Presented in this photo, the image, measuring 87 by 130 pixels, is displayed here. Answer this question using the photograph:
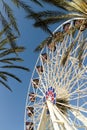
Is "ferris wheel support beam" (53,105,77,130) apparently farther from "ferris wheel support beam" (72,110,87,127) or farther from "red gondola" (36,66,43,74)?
"red gondola" (36,66,43,74)

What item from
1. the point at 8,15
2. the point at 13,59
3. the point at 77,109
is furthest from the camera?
the point at 77,109

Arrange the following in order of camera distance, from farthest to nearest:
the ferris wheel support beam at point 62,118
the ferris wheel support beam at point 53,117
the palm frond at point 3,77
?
the ferris wheel support beam at point 53,117, the ferris wheel support beam at point 62,118, the palm frond at point 3,77

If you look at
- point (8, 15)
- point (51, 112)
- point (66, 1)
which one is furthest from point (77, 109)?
point (8, 15)

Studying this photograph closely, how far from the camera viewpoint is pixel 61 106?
33875 mm

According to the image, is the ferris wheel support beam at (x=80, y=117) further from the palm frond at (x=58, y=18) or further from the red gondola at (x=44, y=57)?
the palm frond at (x=58, y=18)

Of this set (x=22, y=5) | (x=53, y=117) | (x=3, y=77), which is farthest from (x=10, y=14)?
(x=53, y=117)

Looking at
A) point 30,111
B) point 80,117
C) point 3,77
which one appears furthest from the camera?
point 30,111

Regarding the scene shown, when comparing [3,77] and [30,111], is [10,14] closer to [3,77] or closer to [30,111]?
[3,77]

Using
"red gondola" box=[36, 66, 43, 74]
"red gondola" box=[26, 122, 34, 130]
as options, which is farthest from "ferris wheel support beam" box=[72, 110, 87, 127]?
"red gondola" box=[36, 66, 43, 74]

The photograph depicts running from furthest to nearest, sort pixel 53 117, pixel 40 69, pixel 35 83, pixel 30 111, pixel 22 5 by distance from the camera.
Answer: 1. pixel 40 69
2. pixel 35 83
3. pixel 30 111
4. pixel 53 117
5. pixel 22 5

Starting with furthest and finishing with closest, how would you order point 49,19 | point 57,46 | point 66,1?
1. point 57,46
2. point 49,19
3. point 66,1

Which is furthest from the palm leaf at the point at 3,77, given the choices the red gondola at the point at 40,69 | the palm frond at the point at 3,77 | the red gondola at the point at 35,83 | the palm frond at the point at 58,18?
the red gondola at the point at 40,69

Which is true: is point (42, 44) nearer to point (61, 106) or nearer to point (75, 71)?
point (75, 71)

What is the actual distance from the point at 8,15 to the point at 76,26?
6.20 meters
